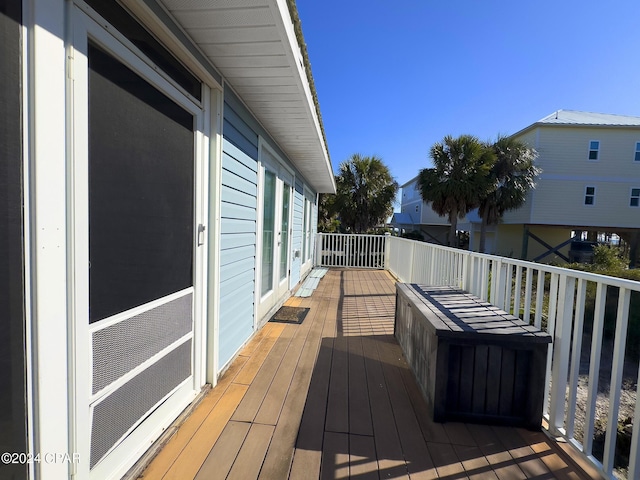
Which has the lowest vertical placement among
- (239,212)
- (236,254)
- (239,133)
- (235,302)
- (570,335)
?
(235,302)

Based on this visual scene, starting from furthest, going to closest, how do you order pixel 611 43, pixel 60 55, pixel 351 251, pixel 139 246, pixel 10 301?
pixel 351 251, pixel 611 43, pixel 139 246, pixel 60 55, pixel 10 301

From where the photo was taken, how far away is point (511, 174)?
12.7 metres

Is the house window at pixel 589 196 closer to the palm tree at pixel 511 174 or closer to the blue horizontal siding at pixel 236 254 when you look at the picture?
the palm tree at pixel 511 174

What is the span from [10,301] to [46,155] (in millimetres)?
438

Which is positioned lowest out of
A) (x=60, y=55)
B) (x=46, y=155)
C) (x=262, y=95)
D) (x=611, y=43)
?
(x=46, y=155)

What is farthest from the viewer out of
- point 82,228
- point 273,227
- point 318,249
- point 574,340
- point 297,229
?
point 318,249

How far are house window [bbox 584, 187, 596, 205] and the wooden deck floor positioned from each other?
1552cm

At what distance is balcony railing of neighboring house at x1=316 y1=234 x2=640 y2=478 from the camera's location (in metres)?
1.36

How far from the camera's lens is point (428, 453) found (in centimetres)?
156

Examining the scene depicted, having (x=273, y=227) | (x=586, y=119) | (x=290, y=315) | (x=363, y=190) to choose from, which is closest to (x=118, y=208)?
(x=273, y=227)

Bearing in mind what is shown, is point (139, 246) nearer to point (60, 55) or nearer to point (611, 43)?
point (60, 55)

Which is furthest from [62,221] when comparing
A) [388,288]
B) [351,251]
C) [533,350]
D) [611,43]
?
[351,251]

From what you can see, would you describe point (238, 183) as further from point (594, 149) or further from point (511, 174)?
point (594, 149)

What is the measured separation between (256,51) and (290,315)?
9.76 ft
